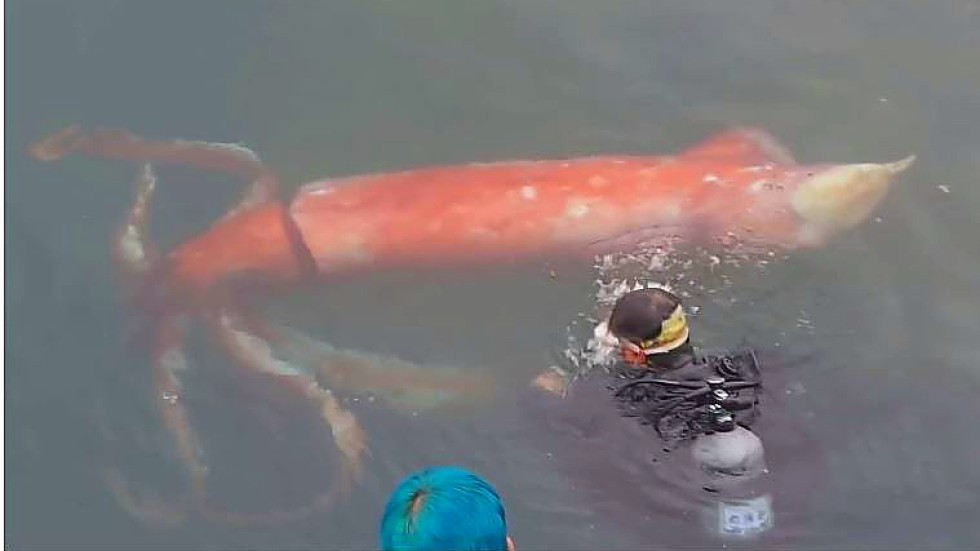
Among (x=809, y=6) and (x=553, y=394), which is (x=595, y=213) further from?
(x=809, y=6)

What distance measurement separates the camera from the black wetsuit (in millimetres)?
3592

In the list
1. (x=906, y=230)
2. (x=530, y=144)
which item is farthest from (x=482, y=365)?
(x=906, y=230)

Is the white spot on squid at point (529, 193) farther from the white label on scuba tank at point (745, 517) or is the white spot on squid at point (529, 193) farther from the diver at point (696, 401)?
the white label on scuba tank at point (745, 517)

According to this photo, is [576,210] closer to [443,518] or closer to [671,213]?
[671,213]

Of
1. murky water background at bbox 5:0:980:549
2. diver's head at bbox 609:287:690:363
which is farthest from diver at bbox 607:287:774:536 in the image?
murky water background at bbox 5:0:980:549

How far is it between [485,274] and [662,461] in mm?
942

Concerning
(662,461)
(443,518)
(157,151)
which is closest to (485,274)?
(662,461)

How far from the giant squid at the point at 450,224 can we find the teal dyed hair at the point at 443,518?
187cm

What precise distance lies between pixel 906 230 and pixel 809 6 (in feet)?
3.66

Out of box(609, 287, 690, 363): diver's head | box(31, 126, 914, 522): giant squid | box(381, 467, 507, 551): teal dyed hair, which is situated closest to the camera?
box(381, 467, 507, 551): teal dyed hair

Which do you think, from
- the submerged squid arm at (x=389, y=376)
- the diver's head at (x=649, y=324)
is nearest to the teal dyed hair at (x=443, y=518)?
the diver's head at (x=649, y=324)

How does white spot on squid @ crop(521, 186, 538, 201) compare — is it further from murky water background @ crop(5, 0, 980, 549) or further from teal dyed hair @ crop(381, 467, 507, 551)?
teal dyed hair @ crop(381, 467, 507, 551)

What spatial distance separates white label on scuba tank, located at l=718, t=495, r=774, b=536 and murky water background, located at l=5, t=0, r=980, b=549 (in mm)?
100

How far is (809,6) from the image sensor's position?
16.0 feet
